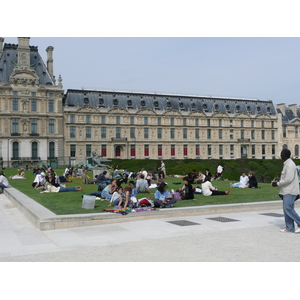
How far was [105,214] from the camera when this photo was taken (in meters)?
11.3

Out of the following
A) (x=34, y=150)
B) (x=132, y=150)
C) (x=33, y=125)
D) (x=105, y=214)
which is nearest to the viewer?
(x=105, y=214)

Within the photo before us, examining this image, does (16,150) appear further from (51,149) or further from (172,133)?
(172,133)

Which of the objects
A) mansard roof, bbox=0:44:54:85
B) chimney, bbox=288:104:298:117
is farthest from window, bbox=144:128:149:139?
chimney, bbox=288:104:298:117

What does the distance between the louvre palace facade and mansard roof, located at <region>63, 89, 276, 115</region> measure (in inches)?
7.7

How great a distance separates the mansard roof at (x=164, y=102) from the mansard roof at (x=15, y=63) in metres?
6.44

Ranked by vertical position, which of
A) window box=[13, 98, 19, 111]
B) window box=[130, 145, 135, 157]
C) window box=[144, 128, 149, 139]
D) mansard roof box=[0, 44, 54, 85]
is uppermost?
mansard roof box=[0, 44, 54, 85]

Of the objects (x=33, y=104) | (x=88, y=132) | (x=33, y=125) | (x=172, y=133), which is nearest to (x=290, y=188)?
(x=33, y=104)

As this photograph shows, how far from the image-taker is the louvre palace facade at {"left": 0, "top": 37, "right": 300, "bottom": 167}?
6688 centimetres

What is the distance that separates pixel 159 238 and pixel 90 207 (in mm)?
4508

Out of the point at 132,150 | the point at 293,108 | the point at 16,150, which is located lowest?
the point at 132,150

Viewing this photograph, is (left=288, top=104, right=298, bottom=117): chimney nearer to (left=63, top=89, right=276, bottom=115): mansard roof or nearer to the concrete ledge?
(left=63, top=89, right=276, bottom=115): mansard roof

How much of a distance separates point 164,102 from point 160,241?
74.5 metres

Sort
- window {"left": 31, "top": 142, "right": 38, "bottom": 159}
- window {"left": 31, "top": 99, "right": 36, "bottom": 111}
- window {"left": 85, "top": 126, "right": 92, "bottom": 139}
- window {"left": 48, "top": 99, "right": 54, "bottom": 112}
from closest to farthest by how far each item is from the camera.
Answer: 1. window {"left": 31, "top": 99, "right": 36, "bottom": 111}
2. window {"left": 31, "top": 142, "right": 38, "bottom": 159}
3. window {"left": 48, "top": 99, "right": 54, "bottom": 112}
4. window {"left": 85, "top": 126, "right": 92, "bottom": 139}

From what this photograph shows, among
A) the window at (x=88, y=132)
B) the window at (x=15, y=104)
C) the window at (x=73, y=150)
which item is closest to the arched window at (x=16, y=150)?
the window at (x=15, y=104)
